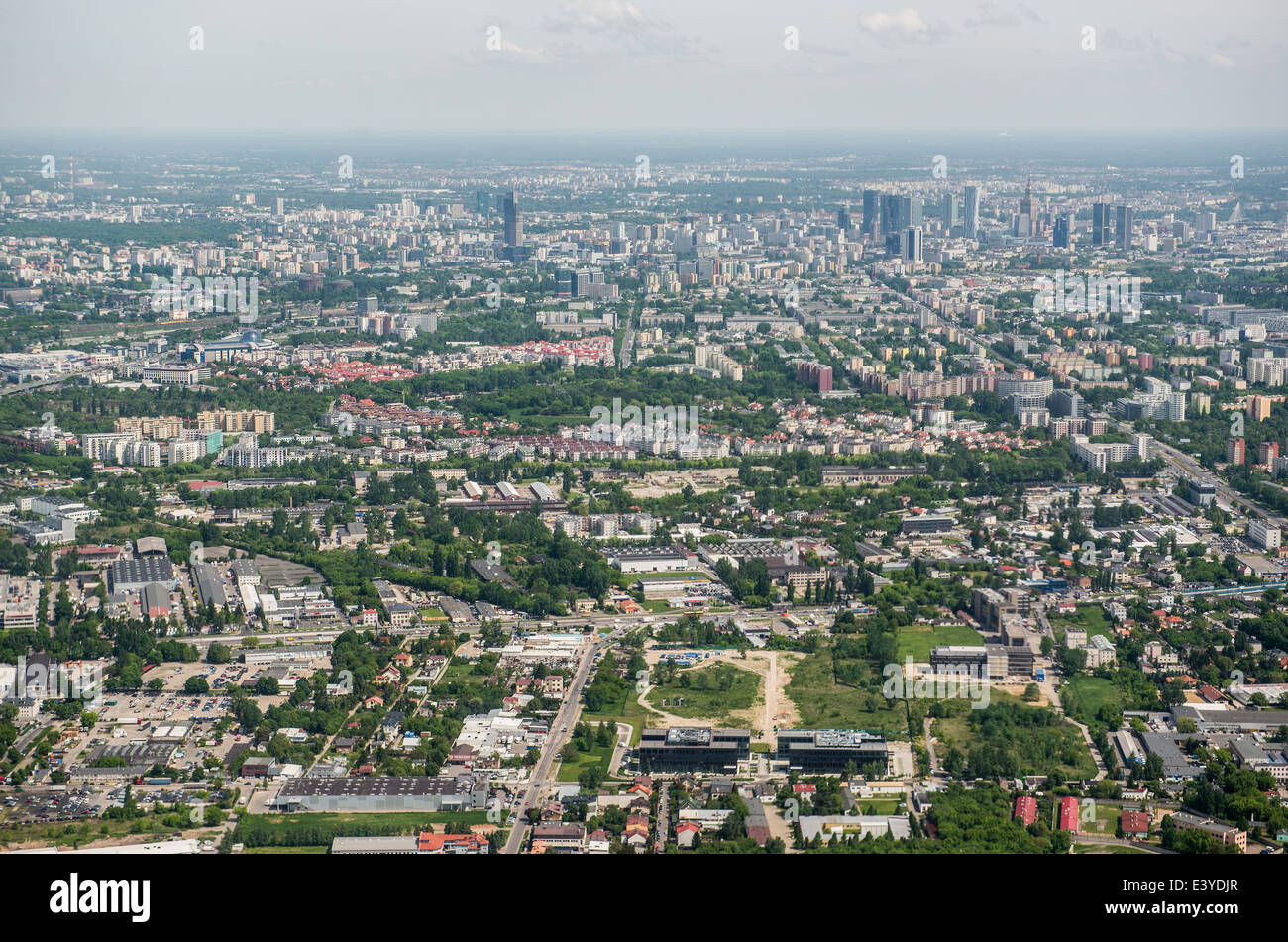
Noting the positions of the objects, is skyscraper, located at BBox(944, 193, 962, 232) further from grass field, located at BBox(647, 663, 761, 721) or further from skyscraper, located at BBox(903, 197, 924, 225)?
grass field, located at BBox(647, 663, 761, 721)

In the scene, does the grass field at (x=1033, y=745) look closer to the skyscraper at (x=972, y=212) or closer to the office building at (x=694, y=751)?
the office building at (x=694, y=751)

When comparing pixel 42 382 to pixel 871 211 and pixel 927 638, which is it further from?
pixel 871 211

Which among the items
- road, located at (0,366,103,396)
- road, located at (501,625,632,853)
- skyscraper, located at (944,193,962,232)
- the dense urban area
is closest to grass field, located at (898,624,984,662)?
the dense urban area

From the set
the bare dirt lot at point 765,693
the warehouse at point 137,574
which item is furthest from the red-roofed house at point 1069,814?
the warehouse at point 137,574

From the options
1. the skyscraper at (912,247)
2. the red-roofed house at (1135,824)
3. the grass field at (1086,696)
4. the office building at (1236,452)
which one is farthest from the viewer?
the skyscraper at (912,247)

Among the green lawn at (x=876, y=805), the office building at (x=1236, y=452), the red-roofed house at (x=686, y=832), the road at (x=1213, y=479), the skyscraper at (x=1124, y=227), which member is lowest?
the green lawn at (x=876, y=805)

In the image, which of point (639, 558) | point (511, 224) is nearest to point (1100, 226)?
point (511, 224)
